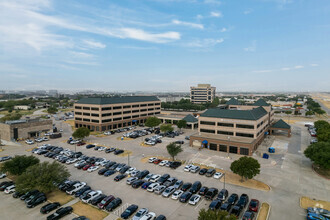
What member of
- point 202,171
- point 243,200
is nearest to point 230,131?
point 202,171

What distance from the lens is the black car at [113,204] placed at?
3091cm

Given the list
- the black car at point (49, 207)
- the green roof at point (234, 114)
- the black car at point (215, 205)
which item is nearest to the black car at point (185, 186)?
the black car at point (215, 205)

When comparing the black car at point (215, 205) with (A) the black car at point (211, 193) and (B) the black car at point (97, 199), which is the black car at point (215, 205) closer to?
(A) the black car at point (211, 193)

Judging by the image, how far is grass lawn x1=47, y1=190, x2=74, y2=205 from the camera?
34.0m

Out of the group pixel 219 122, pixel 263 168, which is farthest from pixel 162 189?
pixel 219 122

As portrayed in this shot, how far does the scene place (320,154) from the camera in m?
42.3

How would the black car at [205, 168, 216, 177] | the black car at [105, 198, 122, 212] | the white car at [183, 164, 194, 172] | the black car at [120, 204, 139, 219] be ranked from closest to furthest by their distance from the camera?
the black car at [120, 204, 139, 219], the black car at [105, 198, 122, 212], the black car at [205, 168, 216, 177], the white car at [183, 164, 194, 172]


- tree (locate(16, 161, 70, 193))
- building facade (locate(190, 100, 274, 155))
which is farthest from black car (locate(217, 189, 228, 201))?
tree (locate(16, 161, 70, 193))

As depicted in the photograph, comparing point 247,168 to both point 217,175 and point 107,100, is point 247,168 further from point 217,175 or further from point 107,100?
point 107,100

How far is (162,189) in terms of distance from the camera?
1443 inches

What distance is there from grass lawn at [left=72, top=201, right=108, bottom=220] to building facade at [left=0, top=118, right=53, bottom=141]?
60034mm

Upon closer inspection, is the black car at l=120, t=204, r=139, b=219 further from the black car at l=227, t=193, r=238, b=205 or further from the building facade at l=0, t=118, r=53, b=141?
the building facade at l=0, t=118, r=53, b=141

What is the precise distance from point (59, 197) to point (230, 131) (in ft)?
168

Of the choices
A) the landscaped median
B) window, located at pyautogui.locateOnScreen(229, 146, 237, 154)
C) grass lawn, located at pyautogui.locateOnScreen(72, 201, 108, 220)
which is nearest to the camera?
the landscaped median
